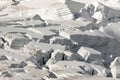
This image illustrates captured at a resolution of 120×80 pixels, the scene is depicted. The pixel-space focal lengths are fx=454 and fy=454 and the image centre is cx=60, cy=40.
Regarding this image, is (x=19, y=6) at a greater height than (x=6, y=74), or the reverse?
(x=6, y=74)

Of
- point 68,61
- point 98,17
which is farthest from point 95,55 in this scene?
point 98,17

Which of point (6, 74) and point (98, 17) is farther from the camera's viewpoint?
point (98, 17)

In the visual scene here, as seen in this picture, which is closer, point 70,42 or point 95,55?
point 95,55

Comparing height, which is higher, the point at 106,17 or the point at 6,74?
the point at 6,74

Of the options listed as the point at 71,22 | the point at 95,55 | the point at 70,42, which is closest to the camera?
the point at 95,55

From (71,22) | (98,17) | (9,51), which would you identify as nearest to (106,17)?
(98,17)

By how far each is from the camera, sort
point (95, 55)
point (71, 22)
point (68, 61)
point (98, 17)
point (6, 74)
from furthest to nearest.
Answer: point (98, 17) → point (71, 22) → point (95, 55) → point (68, 61) → point (6, 74)

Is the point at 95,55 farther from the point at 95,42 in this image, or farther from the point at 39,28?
the point at 39,28

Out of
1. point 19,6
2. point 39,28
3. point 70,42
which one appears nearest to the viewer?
point 70,42

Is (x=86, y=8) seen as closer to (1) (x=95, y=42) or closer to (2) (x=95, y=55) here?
(1) (x=95, y=42)
